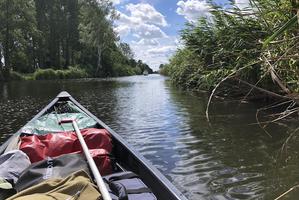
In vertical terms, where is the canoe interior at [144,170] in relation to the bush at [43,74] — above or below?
below

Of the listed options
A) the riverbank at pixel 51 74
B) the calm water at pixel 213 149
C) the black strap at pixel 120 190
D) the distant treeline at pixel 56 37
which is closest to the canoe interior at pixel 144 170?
the black strap at pixel 120 190

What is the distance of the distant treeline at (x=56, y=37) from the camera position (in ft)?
118

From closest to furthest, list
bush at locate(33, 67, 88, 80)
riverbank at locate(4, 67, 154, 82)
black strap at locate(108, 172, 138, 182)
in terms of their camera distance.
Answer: black strap at locate(108, 172, 138, 182) → riverbank at locate(4, 67, 154, 82) → bush at locate(33, 67, 88, 80)

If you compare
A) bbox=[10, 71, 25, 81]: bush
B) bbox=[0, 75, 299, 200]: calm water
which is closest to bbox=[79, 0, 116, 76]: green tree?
bbox=[10, 71, 25, 81]: bush

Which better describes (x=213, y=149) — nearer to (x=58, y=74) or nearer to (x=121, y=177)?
(x=121, y=177)

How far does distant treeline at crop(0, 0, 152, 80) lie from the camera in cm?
3606

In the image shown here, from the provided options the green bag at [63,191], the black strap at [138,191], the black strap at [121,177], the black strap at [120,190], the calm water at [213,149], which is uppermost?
the green bag at [63,191]

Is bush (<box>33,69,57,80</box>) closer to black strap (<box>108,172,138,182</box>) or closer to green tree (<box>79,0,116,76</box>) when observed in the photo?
green tree (<box>79,0,116,76</box>)

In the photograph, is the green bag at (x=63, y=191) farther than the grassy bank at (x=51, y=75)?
No

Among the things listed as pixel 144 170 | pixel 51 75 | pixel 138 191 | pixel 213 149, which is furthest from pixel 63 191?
pixel 51 75

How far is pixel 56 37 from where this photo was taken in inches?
1866

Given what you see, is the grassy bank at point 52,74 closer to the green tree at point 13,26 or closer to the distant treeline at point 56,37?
the distant treeline at point 56,37

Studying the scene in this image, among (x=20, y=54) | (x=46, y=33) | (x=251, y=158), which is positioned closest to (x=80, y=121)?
(x=251, y=158)

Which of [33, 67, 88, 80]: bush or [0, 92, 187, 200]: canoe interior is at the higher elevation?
[33, 67, 88, 80]: bush
